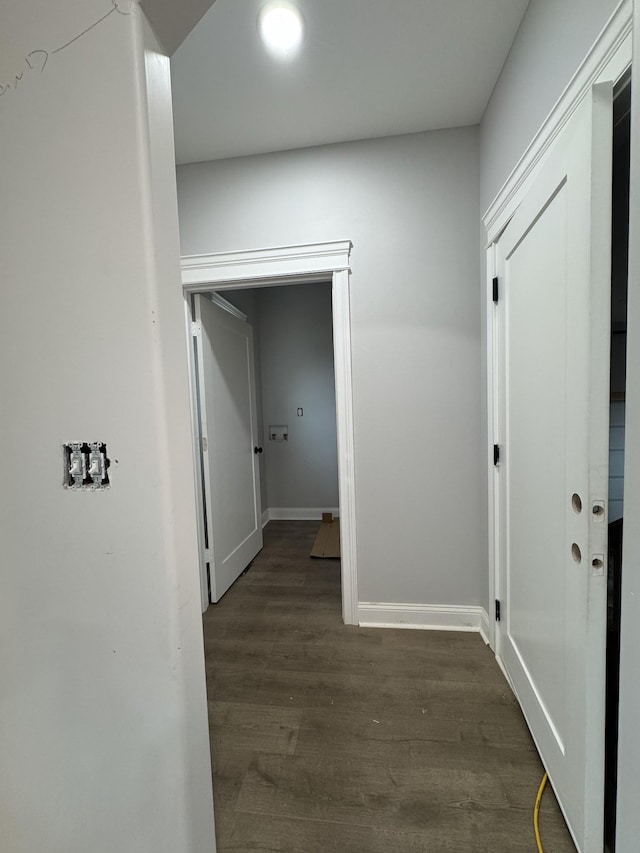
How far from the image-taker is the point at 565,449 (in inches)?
41.6

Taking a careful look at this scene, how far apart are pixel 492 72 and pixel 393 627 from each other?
8.94ft

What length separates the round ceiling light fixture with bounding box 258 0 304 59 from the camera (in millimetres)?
1230

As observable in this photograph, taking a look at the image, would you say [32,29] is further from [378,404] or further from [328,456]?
[328,456]

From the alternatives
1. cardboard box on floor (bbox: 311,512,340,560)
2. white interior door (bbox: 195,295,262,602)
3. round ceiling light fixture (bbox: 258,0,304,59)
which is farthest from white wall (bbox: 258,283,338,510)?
round ceiling light fixture (bbox: 258,0,304,59)

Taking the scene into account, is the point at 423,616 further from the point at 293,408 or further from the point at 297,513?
the point at 293,408

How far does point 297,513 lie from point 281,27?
3.84m

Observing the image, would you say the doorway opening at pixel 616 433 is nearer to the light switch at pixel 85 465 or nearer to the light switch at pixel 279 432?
the light switch at pixel 85 465

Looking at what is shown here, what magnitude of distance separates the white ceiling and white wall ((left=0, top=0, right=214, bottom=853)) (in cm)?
92

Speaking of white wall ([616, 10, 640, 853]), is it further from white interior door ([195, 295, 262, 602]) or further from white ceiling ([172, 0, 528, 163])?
white interior door ([195, 295, 262, 602])

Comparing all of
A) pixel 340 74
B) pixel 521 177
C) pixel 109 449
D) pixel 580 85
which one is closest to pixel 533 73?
pixel 521 177

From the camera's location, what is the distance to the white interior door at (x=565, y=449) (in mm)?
901

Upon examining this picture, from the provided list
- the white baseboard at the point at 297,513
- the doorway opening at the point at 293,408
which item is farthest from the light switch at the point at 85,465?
the white baseboard at the point at 297,513

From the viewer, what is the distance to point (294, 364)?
4129mm

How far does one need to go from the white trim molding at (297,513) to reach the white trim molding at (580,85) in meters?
3.33
